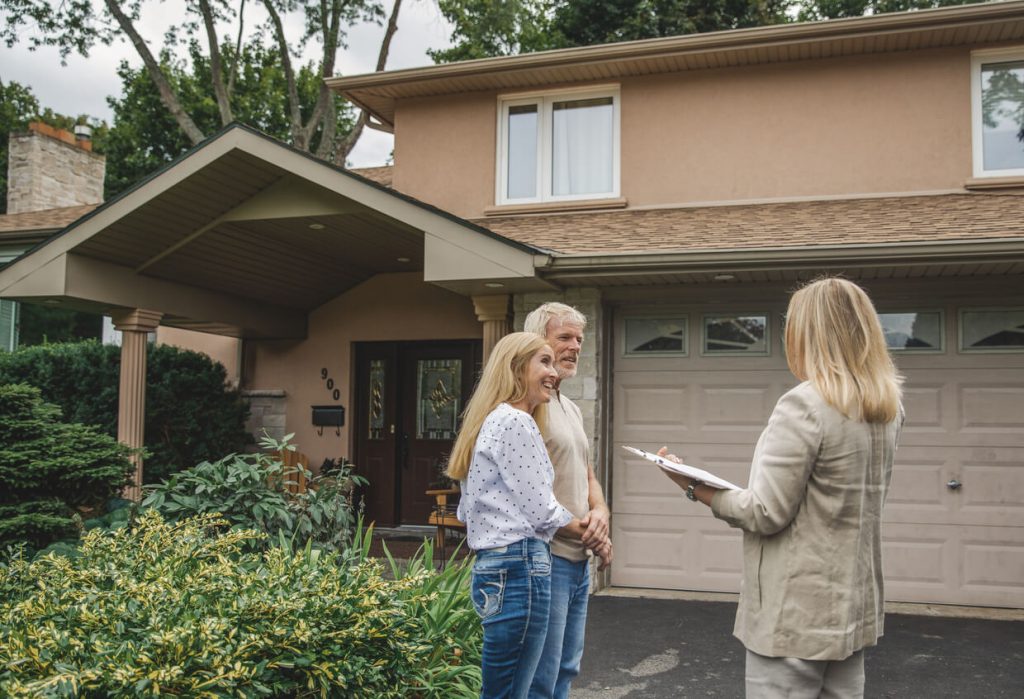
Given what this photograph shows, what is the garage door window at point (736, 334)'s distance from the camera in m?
7.60

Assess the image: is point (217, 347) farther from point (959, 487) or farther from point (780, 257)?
point (959, 487)

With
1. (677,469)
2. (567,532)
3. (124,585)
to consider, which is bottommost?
(124,585)

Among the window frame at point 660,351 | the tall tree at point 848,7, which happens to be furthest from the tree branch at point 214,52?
the tall tree at point 848,7

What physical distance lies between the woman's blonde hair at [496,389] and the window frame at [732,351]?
15.7 ft

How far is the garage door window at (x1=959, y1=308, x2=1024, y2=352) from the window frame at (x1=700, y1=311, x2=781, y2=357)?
1541mm

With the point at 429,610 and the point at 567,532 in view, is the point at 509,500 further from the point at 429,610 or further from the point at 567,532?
the point at 429,610

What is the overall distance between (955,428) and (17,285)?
8354 millimetres

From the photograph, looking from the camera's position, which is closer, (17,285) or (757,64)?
(17,285)

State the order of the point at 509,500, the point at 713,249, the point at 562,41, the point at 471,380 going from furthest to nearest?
the point at 562,41 → the point at 471,380 → the point at 713,249 → the point at 509,500

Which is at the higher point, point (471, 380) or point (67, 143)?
point (67, 143)

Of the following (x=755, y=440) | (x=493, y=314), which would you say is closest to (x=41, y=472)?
(x=493, y=314)

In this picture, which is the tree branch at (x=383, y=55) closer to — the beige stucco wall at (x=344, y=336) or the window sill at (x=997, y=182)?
the beige stucco wall at (x=344, y=336)

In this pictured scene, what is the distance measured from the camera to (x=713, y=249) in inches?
267

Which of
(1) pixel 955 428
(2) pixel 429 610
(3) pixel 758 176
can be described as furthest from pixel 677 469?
(3) pixel 758 176
